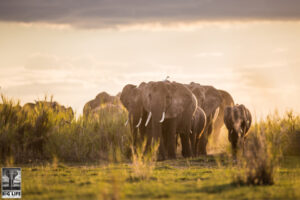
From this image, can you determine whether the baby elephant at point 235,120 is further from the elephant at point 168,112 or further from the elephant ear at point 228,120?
the elephant at point 168,112

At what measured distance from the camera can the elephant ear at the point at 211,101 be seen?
28.0 m

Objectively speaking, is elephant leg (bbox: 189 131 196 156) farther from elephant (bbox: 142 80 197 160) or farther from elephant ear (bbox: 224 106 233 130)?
elephant ear (bbox: 224 106 233 130)

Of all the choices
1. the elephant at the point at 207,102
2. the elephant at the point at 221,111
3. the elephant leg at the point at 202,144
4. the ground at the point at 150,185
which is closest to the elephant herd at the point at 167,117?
the elephant leg at the point at 202,144

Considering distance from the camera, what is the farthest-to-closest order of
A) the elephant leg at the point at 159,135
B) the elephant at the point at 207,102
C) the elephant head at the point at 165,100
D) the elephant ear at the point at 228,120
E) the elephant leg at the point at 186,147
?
the elephant at the point at 207,102 < the elephant leg at the point at 186,147 < the elephant ear at the point at 228,120 < the elephant head at the point at 165,100 < the elephant leg at the point at 159,135

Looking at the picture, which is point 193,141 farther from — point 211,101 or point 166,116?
point 211,101

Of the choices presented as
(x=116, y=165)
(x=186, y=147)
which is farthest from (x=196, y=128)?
(x=116, y=165)

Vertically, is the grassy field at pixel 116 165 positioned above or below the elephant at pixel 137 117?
below

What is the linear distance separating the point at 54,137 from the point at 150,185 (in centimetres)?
812

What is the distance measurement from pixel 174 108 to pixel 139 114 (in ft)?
5.06

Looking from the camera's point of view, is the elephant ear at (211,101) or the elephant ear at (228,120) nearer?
the elephant ear at (228,120)

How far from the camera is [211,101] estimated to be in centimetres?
2822

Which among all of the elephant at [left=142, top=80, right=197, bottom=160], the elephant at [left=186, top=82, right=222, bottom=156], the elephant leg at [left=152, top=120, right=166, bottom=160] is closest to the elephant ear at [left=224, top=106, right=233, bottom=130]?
the elephant at [left=142, top=80, right=197, bottom=160]

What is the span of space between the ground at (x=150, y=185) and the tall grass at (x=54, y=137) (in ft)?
8.71

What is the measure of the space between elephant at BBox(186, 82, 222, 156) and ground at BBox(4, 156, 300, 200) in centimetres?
1110
